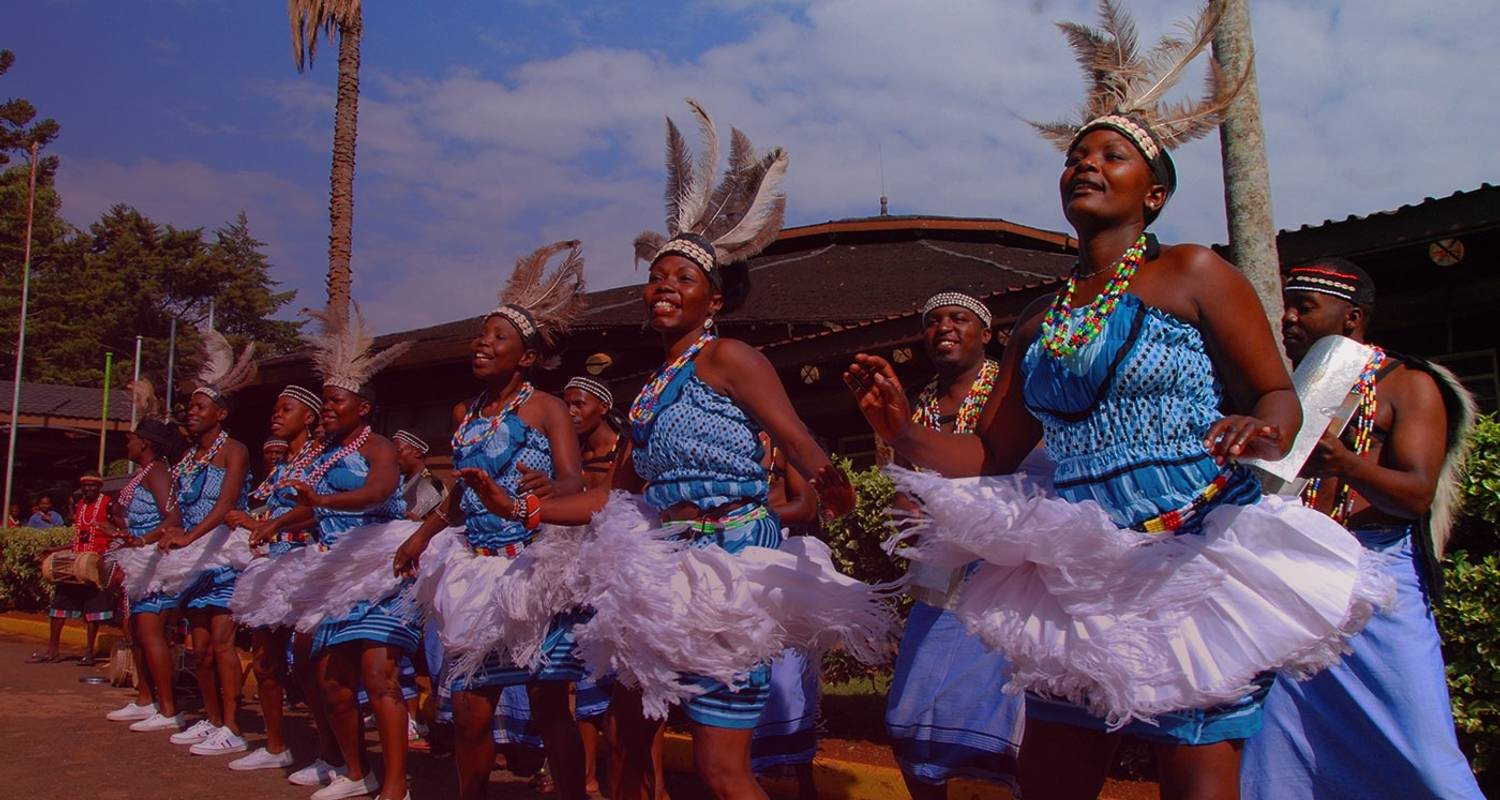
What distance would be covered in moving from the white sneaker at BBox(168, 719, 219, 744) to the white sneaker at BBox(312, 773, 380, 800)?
2.07 metres

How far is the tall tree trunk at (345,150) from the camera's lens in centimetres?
1730

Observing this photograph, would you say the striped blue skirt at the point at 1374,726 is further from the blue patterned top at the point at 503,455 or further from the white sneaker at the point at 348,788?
the white sneaker at the point at 348,788

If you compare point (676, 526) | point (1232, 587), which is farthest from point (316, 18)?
point (1232, 587)

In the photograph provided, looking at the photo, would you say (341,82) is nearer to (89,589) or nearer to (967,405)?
(89,589)

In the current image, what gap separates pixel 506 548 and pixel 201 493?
157 inches

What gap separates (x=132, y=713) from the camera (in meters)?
9.09

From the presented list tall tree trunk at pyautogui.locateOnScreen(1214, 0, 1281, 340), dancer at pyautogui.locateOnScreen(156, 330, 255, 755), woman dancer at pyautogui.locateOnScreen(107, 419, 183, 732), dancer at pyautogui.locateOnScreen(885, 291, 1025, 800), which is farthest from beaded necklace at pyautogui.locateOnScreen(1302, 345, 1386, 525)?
woman dancer at pyautogui.locateOnScreen(107, 419, 183, 732)

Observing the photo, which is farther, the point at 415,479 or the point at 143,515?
the point at 415,479

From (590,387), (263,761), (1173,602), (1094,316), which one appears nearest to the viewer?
(1173,602)

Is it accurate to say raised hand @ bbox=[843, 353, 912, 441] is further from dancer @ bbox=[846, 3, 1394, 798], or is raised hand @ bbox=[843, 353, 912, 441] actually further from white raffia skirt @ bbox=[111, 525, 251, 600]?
white raffia skirt @ bbox=[111, 525, 251, 600]

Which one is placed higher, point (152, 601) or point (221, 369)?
point (221, 369)

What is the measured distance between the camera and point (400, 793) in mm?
5664

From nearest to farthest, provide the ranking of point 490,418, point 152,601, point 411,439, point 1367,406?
point 1367,406 < point 490,418 < point 152,601 < point 411,439

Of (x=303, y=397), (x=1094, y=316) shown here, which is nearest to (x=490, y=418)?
(x=303, y=397)
